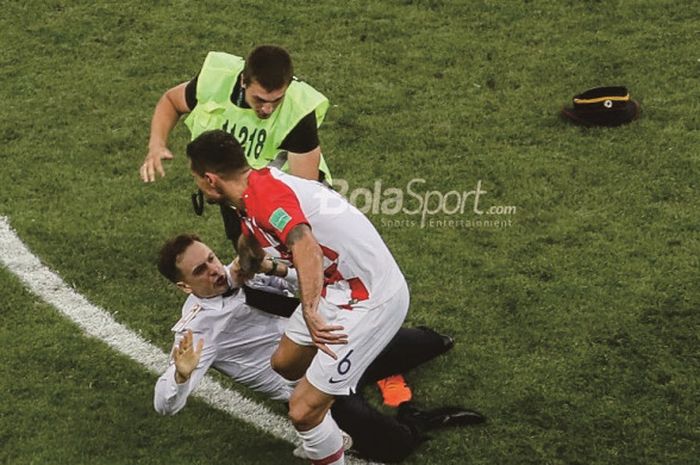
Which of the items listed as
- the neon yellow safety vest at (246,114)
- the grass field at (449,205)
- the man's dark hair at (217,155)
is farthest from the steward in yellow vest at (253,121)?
the grass field at (449,205)

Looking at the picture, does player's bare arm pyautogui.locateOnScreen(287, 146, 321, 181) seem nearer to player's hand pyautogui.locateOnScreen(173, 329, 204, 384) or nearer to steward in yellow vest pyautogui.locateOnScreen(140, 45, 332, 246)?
steward in yellow vest pyautogui.locateOnScreen(140, 45, 332, 246)

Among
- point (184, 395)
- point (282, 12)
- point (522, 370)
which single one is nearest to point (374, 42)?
point (282, 12)

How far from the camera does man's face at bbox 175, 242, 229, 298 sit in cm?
574

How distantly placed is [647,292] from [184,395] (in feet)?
10.4

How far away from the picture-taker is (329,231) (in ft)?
16.9

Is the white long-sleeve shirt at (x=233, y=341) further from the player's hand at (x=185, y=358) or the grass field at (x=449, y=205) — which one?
the grass field at (x=449, y=205)

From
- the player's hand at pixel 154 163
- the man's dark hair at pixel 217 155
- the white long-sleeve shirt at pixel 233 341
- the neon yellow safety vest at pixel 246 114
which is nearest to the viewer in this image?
the man's dark hair at pixel 217 155

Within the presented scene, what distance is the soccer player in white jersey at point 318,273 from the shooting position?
4832 millimetres

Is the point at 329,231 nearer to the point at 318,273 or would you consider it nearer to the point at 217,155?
the point at 318,273

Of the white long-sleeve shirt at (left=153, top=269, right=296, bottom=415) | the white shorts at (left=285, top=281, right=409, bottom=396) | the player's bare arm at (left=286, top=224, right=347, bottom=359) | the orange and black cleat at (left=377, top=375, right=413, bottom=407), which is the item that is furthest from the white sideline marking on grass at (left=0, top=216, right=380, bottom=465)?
the player's bare arm at (left=286, top=224, right=347, bottom=359)

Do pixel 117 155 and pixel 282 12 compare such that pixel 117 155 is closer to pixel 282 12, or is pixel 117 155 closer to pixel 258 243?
pixel 282 12

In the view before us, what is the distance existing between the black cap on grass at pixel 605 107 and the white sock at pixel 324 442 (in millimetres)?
4313

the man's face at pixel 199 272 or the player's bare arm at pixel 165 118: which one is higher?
the player's bare arm at pixel 165 118

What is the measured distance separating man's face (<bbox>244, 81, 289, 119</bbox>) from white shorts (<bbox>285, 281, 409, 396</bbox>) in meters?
1.15
